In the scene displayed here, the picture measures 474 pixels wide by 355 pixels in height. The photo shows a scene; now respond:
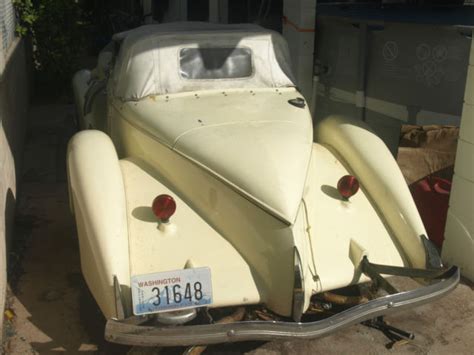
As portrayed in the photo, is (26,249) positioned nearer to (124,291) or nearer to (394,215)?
(124,291)

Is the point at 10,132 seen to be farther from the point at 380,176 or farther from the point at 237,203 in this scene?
the point at 380,176

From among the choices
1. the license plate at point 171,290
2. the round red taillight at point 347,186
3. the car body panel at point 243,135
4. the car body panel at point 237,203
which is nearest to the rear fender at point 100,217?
the car body panel at point 237,203

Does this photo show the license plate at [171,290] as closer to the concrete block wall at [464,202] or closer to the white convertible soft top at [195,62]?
the white convertible soft top at [195,62]

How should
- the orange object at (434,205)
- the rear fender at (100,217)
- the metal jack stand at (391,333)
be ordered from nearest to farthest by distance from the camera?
1. the rear fender at (100,217)
2. the metal jack stand at (391,333)
3. the orange object at (434,205)

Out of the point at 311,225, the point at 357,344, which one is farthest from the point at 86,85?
the point at 357,344

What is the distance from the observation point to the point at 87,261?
11.8 ft

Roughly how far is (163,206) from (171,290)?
1.95 ft

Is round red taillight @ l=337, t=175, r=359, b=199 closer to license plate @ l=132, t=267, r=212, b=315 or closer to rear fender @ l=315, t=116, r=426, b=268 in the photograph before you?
rear fender @ l=315, t=116, r=426, b=268

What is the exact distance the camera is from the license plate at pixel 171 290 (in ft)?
10.5

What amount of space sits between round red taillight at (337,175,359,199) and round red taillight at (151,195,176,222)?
1.23m

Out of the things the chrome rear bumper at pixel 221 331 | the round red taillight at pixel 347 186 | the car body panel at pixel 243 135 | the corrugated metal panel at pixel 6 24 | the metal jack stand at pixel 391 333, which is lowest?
the metal jack stand at pixel 391 333

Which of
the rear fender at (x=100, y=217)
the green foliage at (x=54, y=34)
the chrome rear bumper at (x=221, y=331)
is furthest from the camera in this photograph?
the green foliage at (x=54, y=34)

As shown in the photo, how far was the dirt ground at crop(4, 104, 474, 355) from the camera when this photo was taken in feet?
12.6

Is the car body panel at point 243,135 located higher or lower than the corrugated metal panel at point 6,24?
lower
